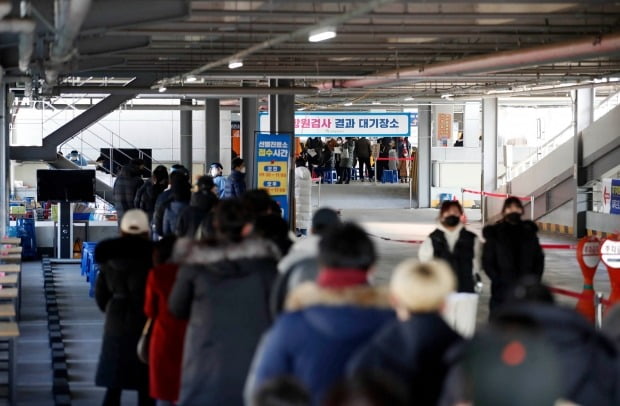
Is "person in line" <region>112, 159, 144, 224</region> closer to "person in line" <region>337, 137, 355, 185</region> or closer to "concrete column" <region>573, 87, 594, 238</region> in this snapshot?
"concrete column" <region>573, 87, 594, 238</region>

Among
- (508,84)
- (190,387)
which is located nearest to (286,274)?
(190,387)

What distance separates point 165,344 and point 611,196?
19.1 metres

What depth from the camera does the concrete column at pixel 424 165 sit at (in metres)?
37.8

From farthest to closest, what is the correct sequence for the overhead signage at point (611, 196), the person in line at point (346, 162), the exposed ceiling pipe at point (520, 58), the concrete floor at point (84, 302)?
the person in line at point (346, 162)
the overhead signage at point (611, 196)
the exposed ceiling pipe at point (520, 58)
the concrete floor at point (84, 302)

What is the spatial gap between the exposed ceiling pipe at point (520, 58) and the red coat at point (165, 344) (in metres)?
8.62

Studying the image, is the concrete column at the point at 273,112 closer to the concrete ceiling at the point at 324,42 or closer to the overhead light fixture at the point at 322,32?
the concrete ceiling at the point at 324,42

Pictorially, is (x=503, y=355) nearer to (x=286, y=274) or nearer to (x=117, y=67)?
(x=286, y=274)

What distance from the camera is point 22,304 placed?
17219 millimetres

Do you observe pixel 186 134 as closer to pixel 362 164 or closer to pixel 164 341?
pixel 362 164

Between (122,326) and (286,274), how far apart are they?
230cm

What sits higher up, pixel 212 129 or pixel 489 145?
pixel 212 129

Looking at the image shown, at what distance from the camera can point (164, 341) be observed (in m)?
6.83

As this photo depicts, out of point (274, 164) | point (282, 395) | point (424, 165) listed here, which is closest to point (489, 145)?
point (424, 165)

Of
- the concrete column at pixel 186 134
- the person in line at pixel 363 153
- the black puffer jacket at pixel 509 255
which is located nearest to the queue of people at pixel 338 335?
the black puffer jacket at pixel 509 255
